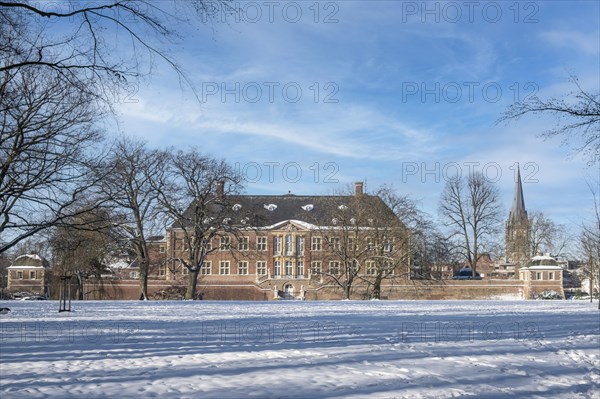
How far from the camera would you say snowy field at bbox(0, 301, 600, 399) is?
316 inches

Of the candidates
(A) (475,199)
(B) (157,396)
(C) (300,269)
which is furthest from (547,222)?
(B) (157,396)

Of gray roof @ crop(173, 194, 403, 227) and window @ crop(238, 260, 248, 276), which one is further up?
gray roof @ crop(173, 194, 403, 227)

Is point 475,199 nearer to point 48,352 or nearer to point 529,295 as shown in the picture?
point 529,295

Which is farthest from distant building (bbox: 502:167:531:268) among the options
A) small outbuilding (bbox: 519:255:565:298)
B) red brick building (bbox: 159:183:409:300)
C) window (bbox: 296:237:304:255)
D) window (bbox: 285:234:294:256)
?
window (bbox: 285:234:294:256)

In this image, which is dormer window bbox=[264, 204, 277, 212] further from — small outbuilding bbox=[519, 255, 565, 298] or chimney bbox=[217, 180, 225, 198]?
chimney bbox=[217, 180, 225, 198]

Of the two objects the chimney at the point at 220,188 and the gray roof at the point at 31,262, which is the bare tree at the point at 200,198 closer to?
the chimney at the point at 220,188

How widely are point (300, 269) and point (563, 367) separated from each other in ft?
227

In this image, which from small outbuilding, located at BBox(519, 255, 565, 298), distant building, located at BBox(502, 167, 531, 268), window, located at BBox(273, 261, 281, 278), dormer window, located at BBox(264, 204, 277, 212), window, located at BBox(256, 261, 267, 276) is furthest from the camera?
dormer window, located at BBox(264, 204, 277, 212)

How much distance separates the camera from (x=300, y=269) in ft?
258

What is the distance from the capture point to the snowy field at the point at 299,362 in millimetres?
8023

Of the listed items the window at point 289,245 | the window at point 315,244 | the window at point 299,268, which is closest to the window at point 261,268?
the window at point 289,245

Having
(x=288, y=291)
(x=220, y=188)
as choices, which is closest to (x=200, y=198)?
(x=220, y=188)

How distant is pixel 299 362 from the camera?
33.0 feet

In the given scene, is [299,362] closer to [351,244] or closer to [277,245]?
[351,244]
